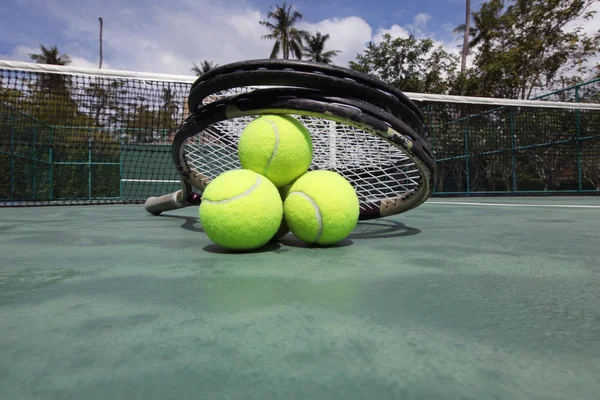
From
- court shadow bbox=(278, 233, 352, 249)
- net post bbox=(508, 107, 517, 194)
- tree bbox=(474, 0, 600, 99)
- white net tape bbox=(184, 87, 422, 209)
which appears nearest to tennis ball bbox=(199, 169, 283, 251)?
court shadow bbox=(278, 233, 352, 249)

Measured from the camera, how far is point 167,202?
8.89 ft

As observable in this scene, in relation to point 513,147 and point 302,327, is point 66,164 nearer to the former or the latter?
point 302,327

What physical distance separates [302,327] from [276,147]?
87 centimetres

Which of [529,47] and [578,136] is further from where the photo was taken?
[529,47]

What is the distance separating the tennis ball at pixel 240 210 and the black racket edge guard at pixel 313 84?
345 millimetres

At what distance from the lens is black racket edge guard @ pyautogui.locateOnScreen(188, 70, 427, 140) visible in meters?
1.36

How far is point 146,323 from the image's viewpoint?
27.1 inches

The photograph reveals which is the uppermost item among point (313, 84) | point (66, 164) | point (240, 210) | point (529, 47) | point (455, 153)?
point (529, 47)

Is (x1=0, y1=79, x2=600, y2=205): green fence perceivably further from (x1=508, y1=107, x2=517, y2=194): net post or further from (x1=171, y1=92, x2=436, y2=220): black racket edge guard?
(x1=171, y1=92, x2=436, y2=220): black racket edge guard

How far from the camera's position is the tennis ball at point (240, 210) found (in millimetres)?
1312

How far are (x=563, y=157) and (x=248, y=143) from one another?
9370 mm

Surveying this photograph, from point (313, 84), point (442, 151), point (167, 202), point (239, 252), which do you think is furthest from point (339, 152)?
point (442, 151)

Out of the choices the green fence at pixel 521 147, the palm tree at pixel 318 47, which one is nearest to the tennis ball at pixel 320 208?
the green fence at pixel 521 147

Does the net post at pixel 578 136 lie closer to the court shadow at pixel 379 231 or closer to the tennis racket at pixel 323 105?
the court shadow at pixel 379 231
